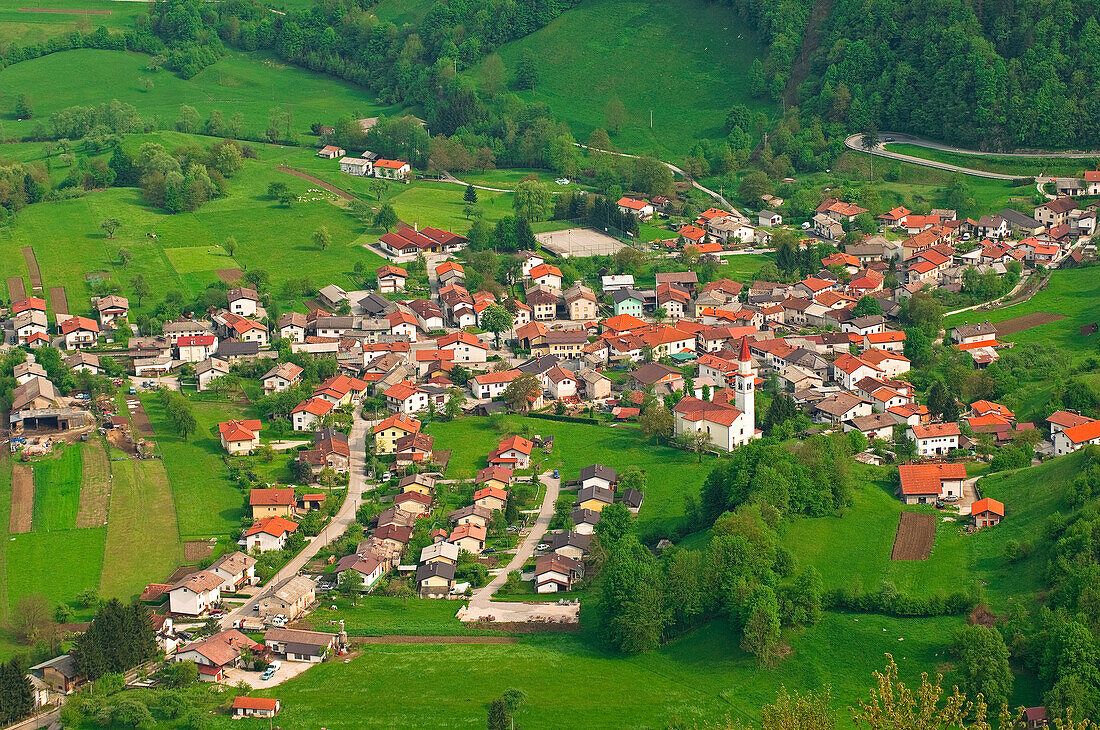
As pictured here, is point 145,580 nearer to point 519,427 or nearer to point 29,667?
point 29,667

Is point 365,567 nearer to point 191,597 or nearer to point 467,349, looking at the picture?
point 191,597

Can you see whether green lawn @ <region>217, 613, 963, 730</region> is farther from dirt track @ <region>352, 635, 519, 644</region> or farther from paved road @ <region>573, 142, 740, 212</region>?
paved road @ <region>573, 142, 740, 212</region>

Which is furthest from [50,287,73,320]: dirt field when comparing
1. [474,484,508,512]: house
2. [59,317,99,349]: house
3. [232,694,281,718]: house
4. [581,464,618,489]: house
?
[232,694,281,718]: house

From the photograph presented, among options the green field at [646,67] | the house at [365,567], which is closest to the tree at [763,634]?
the house at [365,567]

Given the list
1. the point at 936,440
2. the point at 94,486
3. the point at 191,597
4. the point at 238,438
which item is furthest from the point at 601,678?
the point at 94,486

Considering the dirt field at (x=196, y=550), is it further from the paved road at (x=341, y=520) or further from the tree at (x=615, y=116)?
the tree at (x=615, y=116)

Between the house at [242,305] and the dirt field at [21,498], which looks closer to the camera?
the dirt field at [21,498]

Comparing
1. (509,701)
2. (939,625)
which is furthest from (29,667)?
(939,625)
